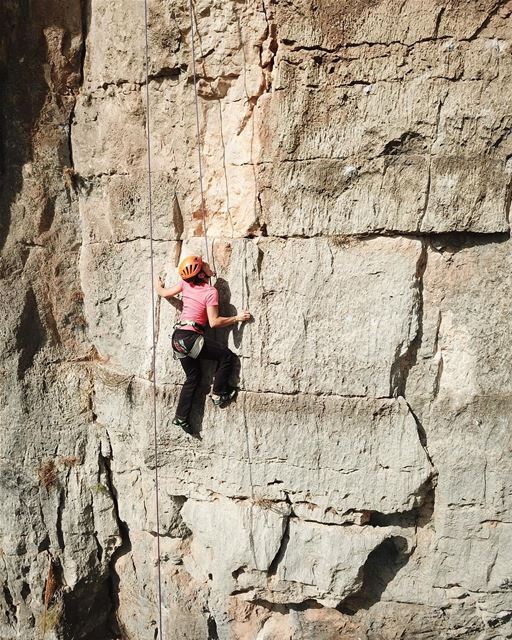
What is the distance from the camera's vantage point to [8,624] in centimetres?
579

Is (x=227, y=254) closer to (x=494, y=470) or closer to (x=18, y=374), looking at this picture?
(x=18, y=374)

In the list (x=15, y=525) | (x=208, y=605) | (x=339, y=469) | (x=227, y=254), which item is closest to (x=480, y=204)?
(x=227, y=254)

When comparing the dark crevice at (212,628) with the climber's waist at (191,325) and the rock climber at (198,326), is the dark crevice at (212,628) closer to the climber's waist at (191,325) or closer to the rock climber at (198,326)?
the rock climber at (198,326)

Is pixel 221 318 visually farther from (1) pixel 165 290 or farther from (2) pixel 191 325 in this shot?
(1) pixel 165 290

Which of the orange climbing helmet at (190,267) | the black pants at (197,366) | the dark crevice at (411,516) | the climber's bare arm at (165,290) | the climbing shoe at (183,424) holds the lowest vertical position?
the dark crevice at (411,516)

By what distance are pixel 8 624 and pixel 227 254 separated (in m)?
4.40

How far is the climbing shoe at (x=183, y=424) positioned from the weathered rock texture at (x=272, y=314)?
0.13m

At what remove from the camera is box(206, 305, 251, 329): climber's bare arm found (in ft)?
14.6

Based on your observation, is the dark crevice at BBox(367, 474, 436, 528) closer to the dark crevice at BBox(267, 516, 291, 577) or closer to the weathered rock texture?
the weathered rock texture

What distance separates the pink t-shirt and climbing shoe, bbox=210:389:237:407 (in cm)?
62

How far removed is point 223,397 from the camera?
15.4 ft

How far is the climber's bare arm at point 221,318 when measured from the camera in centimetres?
444

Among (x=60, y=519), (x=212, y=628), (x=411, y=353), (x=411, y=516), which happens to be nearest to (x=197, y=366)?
(x=411, y=353)

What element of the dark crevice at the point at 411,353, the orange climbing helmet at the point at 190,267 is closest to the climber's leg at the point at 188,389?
the orange climbing helmet at the point at 190,267
